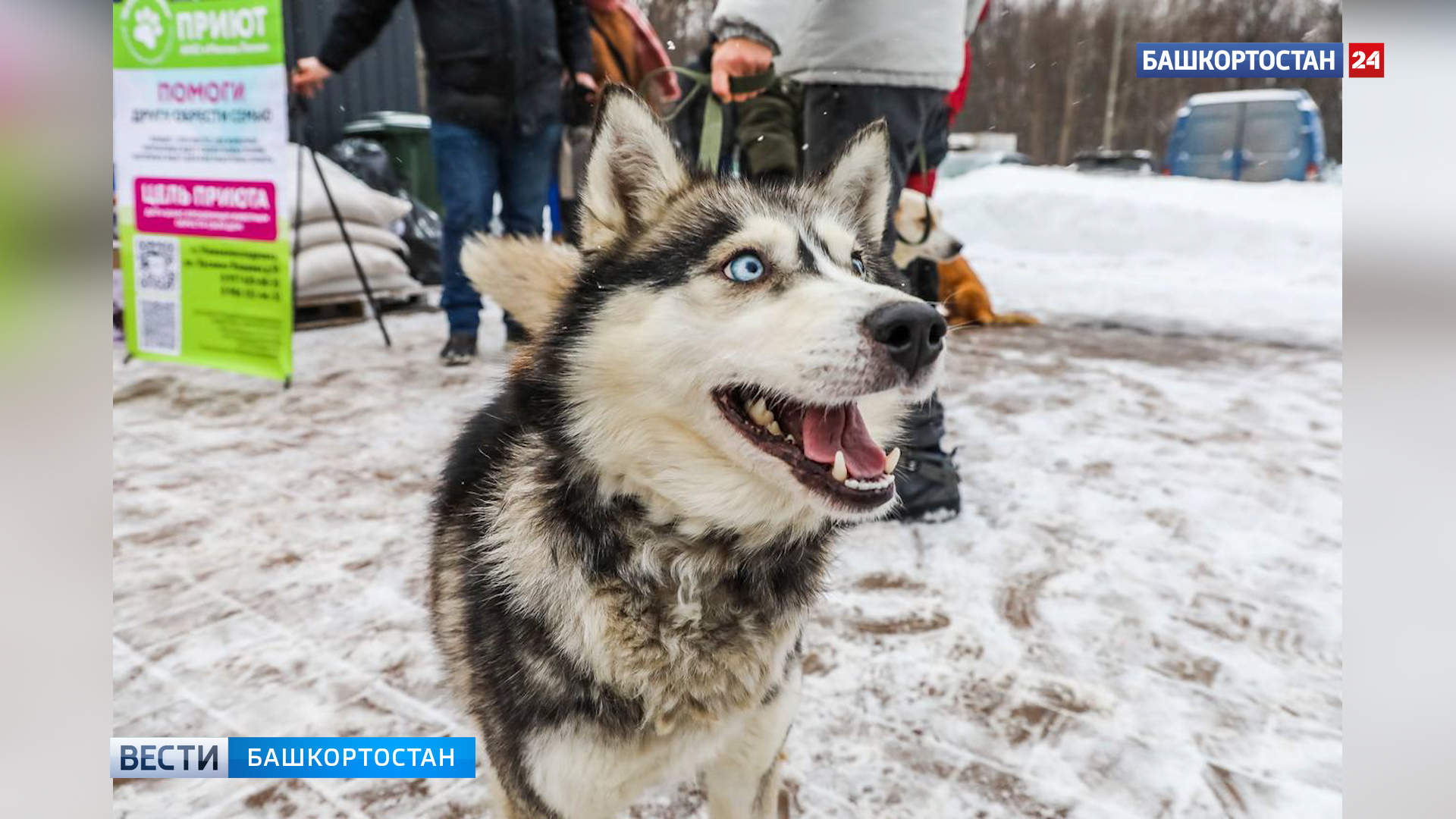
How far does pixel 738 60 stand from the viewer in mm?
1629

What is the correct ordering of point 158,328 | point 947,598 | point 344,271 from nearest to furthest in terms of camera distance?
point 947,598 < point 158,328 < point 344,271

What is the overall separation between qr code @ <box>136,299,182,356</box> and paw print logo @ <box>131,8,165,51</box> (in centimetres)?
126

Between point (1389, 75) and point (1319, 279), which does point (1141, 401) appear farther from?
point (1389, 75)

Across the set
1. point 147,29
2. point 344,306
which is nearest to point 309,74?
point 147,29

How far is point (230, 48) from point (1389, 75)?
3.63 metres

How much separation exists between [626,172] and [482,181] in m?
2.10

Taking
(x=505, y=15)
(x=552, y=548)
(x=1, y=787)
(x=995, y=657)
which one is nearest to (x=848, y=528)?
(x=552, y=548)

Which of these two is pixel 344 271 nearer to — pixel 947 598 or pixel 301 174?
pixel 301 174

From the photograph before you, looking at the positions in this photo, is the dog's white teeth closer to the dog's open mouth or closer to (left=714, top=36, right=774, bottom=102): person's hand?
the dog's open mouth

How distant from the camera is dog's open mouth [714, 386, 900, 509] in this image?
1063 millimetres

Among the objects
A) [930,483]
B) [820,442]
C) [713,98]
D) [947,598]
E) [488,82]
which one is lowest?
[947,598]

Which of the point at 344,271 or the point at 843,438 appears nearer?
the point at 843,438

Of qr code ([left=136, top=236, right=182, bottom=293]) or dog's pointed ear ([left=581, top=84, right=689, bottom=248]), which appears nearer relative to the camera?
dog's pointed ear ([left=581, top=84, right=689, bottom=248])

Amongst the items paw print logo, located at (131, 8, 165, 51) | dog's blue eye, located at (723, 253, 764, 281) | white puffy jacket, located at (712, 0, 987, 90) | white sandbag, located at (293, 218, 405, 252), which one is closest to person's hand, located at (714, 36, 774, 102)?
white puffy jacket, located at (712, 0, 987, 90)
